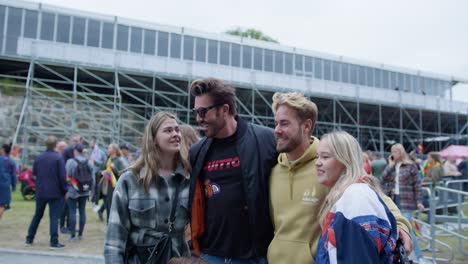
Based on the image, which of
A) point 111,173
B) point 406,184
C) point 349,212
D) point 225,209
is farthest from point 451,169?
point 349,212

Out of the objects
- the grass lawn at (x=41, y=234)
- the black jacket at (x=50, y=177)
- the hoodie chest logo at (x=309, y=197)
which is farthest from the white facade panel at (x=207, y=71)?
the hoodie chest logo at (x=309, y=197)

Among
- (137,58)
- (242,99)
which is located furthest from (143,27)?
(242,99)

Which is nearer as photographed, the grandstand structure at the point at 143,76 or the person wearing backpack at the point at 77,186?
the person wearing backpack at the point at 77,186

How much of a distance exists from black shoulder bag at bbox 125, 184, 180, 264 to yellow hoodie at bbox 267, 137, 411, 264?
1.97ft

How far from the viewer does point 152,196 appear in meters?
2.50

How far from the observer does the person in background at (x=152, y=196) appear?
244 centimetres

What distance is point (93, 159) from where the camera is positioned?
9.72 m

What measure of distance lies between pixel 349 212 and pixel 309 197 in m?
0.40

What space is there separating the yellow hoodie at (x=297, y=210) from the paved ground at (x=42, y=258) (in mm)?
4127

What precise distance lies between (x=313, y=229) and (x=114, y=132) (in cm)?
1581

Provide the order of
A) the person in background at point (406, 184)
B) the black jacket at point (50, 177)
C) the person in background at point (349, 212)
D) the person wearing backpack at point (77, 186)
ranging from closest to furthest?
1. the person in background at point (349, 212)
2. the person in background at point (406, 184)
3. the black jacket at point (50, 177)
4. the person wearing backpack at point (77, 186)

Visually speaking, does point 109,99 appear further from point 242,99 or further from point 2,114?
point 242,99

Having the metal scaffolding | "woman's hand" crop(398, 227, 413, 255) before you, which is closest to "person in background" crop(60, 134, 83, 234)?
"woman's hand" crop(398, 227, 413, 255)

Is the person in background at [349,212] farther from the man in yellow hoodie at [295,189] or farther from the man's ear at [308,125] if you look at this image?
the man's ear at [308,125]
